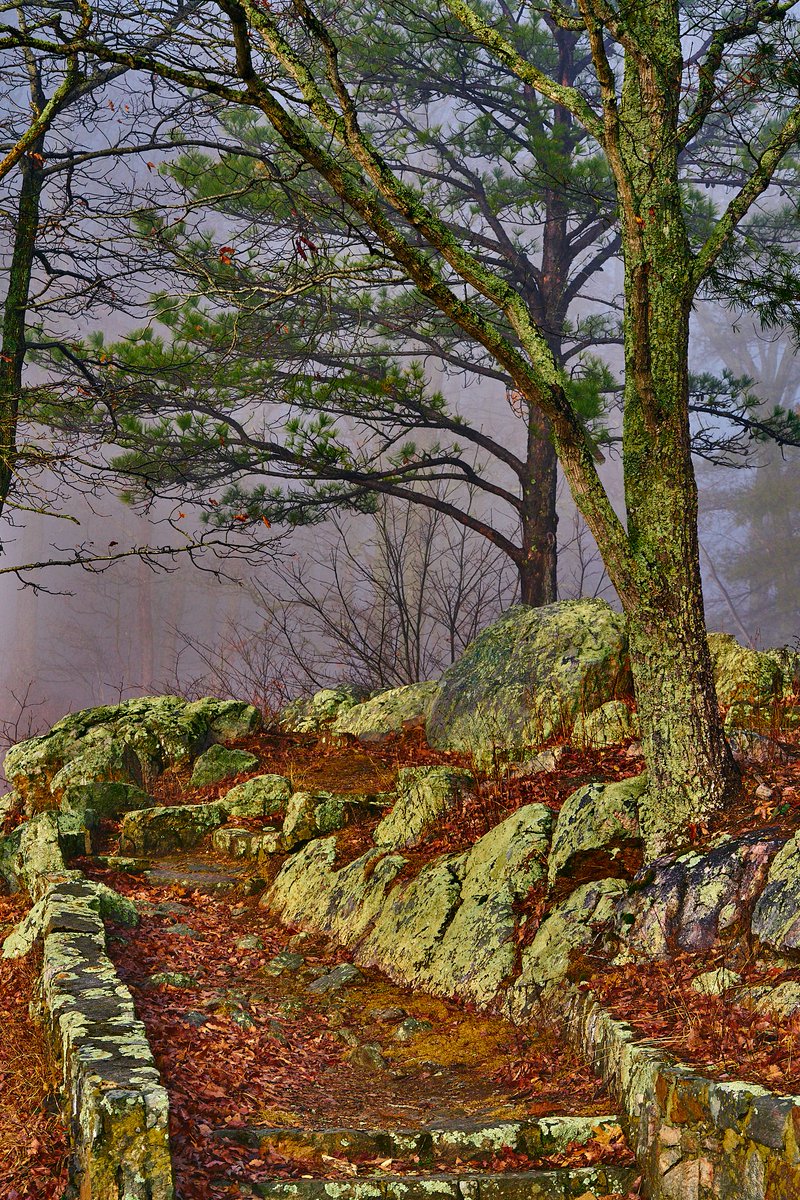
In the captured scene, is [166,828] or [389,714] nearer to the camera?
[166,828]

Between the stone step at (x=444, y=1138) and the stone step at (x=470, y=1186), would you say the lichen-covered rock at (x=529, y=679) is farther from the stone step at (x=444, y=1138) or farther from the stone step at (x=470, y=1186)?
the stone step at (x=470, y=1186)

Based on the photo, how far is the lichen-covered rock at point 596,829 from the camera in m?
Answer: 4.93

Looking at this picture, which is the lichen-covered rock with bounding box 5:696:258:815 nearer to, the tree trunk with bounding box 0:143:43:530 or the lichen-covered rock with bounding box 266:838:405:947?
the lichen-covered rock with bounding box 266:838:405:947

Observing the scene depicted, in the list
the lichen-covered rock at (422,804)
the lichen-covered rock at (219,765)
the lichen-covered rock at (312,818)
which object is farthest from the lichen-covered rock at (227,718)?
the lichen-covered rock at (422,804)

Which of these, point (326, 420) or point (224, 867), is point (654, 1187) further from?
point (326, 420)

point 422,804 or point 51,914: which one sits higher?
point 422,804

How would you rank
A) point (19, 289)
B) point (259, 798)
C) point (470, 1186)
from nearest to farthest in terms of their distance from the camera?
point (470, 1186)
point (19, 289)
point (259, 798)

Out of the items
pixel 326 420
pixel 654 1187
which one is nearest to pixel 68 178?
pixel 326 420

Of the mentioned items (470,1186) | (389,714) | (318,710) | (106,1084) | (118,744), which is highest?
(318,710)

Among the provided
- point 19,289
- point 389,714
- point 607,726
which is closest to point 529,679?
point 607,726

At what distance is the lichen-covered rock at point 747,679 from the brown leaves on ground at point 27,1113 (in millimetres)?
4578

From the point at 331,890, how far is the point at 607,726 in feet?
7.52

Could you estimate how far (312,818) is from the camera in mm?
7340

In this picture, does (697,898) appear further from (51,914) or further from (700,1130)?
(51,914)
